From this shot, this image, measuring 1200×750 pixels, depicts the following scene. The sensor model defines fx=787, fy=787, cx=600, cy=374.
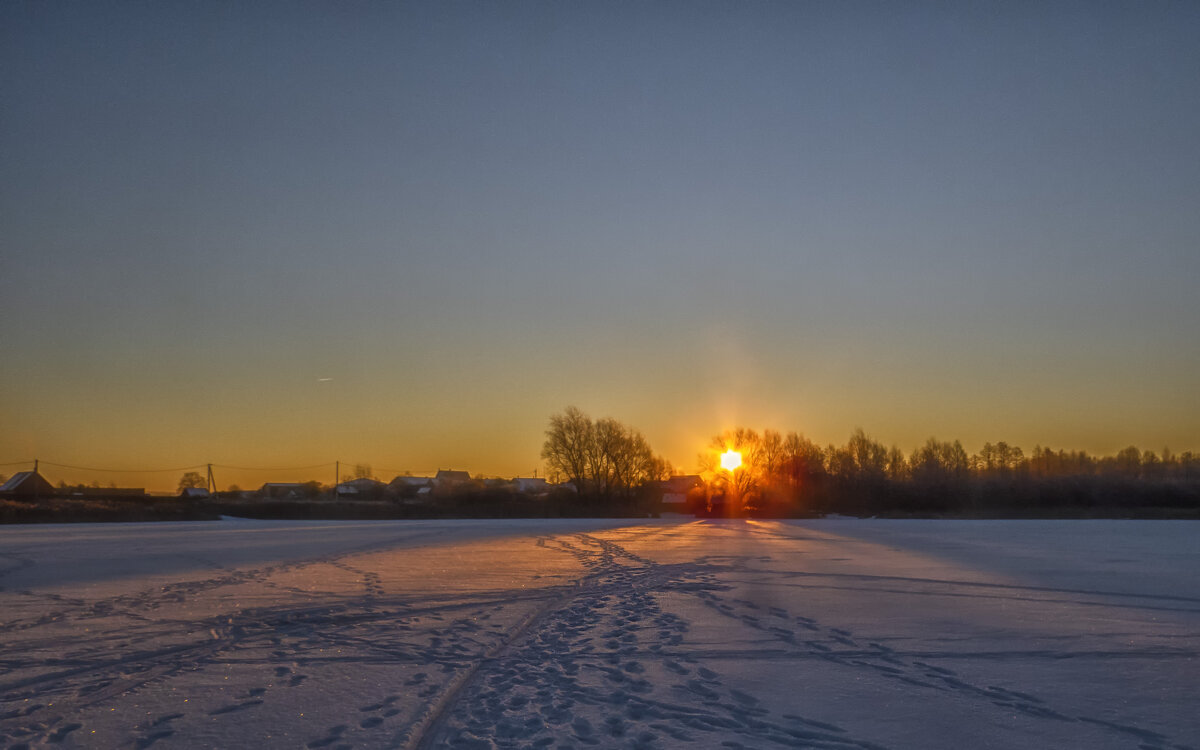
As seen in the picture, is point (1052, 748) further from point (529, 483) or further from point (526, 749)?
point (529, 483)

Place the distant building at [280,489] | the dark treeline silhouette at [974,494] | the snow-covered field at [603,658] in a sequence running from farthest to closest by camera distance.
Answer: the distant building at [280,489]
the dark treeline silhouette at [974,494]
the snow-covered field at [603,658]

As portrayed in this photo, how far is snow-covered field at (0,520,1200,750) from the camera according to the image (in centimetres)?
397

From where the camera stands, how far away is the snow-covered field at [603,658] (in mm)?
3973

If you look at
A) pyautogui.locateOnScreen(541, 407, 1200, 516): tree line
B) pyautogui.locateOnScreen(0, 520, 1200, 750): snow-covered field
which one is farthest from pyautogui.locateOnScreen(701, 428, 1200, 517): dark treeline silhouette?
pyautogui.locateOnScreen(0, 520, 1200, 750): snow-covered field

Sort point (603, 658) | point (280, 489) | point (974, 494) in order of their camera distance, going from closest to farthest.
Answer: point (603, 658) → point (974, 494) → point (280, 489)

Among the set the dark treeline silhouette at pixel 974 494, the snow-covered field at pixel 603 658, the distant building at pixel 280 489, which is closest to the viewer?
the snow-covered field at pixel 603 658

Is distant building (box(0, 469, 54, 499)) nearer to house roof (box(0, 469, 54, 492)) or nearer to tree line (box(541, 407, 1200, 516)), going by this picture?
house roof (box(0, 469, 54, 492))

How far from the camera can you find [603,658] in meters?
5.62

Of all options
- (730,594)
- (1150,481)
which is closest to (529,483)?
(1150,481)

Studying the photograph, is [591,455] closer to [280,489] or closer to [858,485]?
[858,485]

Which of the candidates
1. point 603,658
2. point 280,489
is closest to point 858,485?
point 603,658

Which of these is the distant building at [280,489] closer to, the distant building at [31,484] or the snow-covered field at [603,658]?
the distant building at [31,484]

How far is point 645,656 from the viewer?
5.68 m

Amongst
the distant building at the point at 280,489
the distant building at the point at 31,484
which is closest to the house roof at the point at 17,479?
the distant building at the point at 31,484
